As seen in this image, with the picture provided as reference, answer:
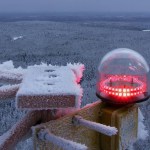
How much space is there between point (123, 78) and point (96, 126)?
13.4 inches

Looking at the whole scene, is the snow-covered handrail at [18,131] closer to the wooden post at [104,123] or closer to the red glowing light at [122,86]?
the wooden post at [104,123]

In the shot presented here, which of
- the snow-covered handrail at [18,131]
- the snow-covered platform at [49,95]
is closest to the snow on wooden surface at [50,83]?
the snow-covered platform at [49,95]

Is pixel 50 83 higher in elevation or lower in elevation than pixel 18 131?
higher

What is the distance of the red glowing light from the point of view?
1.00 metres

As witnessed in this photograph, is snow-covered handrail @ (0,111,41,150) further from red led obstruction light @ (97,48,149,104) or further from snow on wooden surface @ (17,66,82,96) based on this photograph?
red led obstruction light @ (97,48,149,104)

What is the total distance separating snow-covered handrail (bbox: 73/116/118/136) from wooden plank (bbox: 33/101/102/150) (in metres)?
0.02

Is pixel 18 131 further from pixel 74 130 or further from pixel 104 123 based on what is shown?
pixel 104 123

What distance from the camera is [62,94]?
27.2 inches

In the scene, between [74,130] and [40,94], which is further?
[74,130]

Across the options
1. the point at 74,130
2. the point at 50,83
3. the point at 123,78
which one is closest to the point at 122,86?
the point at 123,78

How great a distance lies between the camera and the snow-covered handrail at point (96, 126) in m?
0.76

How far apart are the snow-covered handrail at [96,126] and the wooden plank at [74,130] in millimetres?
18

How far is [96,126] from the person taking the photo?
0.81 metres

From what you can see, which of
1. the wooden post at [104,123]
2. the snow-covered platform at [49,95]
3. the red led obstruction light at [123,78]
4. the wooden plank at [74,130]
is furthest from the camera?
the red led obstruction light at [123,78]
